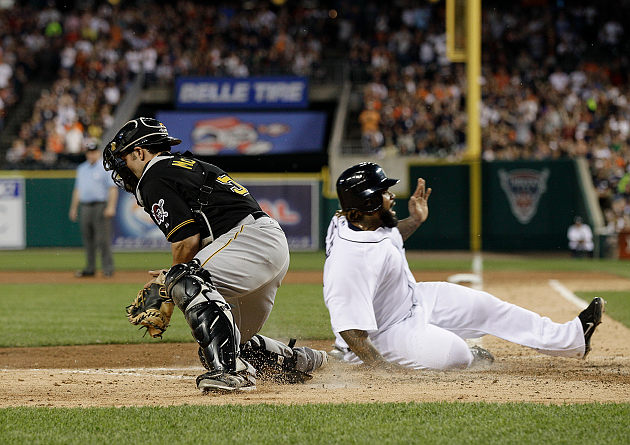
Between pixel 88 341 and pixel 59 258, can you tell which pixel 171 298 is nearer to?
pixel 88 341

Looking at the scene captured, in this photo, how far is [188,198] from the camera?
4.65 m

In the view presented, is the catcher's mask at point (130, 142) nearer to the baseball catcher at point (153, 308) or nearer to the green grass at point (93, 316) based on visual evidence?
the baseball catcher at point (153, 308)

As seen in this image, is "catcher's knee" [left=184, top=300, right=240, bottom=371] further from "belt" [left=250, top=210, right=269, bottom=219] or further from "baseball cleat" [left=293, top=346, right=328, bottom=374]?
"baseball cleat" [left=293, top=346, right=328, bottom=374]

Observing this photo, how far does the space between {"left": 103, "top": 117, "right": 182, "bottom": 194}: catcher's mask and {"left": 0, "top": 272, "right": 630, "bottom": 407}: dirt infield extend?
1.17 meters

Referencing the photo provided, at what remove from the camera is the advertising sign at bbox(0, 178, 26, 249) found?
764 inches

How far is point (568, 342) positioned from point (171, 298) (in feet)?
7.95

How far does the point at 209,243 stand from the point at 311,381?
105 cm

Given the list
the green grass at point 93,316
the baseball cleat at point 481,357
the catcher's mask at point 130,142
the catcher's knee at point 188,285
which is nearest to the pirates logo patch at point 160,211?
the catcher's knee at point 188,285

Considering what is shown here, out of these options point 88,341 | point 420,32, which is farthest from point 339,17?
point 88,341

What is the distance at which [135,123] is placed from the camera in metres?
4.89

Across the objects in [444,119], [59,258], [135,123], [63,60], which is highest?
[63,60]

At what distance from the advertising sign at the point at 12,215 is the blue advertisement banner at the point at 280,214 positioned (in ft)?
6.60

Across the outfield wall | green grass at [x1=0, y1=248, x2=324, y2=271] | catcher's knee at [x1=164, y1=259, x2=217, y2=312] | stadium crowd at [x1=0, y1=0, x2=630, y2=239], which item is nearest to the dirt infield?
catcher's knee at [x1=164, y1=259, x2=217, y2=312]

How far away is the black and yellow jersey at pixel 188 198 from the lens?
458cm
